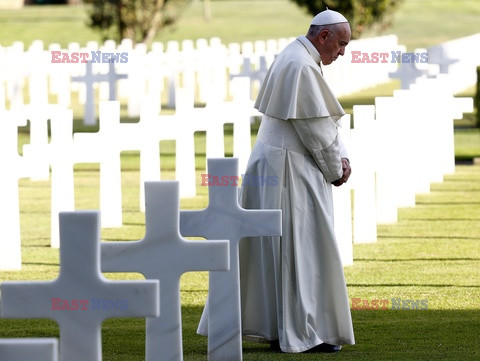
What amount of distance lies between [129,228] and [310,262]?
204 inches

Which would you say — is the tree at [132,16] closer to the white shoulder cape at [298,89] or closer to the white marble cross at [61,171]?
the white marble cross at [61,171]

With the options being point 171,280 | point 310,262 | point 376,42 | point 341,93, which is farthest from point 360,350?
point 376,42

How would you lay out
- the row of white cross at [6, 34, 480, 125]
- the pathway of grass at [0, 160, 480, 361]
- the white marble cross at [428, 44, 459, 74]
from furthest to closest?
the white marble cross at [428, 44, 459, 74]
the row of white cross at [6, 34, 480, 125]
the pathway of grass at [0, 160, 480, 361]

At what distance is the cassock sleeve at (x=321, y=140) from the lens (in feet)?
24.9

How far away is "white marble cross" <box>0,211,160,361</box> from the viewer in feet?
18.4

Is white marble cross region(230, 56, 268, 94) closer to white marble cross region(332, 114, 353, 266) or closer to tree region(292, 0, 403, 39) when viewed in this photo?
tree region(292, 0, 403, 39)

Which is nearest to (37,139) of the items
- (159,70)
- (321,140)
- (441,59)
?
(321,140)

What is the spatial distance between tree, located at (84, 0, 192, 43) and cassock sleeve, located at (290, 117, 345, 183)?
26.0 m

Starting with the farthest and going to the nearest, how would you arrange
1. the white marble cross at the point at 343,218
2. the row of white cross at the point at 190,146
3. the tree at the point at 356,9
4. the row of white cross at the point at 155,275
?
the tree at the point at 356,9 < the row of white cross at the point at 190,146 < the white marble cross at the point at 343,218 < the row of white cross at the point at 155,275

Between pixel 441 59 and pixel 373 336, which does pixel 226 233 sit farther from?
pixel 441 59

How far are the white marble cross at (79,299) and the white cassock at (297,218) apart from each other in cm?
188

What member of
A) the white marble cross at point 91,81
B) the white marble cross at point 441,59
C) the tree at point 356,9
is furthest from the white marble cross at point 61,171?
the tree at point 356,9

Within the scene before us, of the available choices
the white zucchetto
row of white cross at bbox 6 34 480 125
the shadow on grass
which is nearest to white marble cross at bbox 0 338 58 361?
the shadow on grass

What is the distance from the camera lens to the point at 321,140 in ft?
24.9
